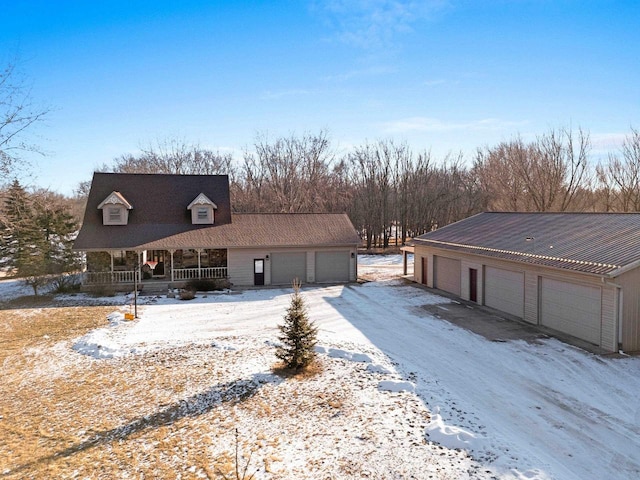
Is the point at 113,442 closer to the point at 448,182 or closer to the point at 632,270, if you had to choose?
the point at 632,270

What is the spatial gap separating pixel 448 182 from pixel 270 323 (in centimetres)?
4092

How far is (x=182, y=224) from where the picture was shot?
26812 millimetres

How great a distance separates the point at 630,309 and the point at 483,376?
5.80 meters

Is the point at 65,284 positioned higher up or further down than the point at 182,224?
further down

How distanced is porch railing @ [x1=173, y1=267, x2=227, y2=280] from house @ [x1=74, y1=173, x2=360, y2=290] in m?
0.06

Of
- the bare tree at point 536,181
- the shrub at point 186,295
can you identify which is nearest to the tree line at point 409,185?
the bare tree at point 536,181

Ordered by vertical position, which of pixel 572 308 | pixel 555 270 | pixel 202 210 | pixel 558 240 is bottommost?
pixel 572 308

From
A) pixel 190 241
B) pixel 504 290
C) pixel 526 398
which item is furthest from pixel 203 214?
pixel 526 398

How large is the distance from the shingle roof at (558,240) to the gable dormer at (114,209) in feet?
59.3

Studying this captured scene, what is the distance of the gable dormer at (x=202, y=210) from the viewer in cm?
2680

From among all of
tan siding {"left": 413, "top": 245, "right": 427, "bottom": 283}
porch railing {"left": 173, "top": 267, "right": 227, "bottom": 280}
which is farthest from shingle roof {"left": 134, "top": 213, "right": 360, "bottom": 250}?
tan siding {"left": 413, "top": 245, "right": 427, "bottom": 283}

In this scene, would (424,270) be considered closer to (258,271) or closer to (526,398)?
(258,271)

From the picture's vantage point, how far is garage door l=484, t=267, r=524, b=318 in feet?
58.2

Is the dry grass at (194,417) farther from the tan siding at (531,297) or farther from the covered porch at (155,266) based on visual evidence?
the covered porch at (155,266)
